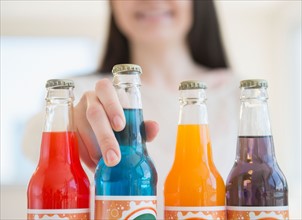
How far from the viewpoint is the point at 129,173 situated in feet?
1.72

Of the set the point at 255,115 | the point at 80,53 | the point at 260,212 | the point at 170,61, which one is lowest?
the point at 260,212

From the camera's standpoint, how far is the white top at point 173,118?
1.20 m

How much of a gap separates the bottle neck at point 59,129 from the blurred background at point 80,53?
247 cm

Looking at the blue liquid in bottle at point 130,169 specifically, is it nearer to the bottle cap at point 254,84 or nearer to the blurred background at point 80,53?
the bottle cap at point 254,84

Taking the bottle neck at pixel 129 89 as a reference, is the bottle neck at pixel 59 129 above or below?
below

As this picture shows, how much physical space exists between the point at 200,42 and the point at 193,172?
87cm

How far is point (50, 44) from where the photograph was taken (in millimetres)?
3299

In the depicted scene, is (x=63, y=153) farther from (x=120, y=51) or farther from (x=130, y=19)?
(x=120, y=51)

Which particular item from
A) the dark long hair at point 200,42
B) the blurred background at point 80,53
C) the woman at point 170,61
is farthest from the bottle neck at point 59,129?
the blurred background at point 80,53

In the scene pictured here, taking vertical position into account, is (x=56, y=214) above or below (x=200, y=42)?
below

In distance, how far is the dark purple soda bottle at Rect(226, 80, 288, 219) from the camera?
1.69 ft

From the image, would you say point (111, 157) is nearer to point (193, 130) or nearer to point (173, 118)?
point (193, 130)

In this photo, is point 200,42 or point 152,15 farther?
point 200,42

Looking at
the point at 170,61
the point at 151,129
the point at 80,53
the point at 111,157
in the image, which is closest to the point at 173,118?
the point at 170,61
